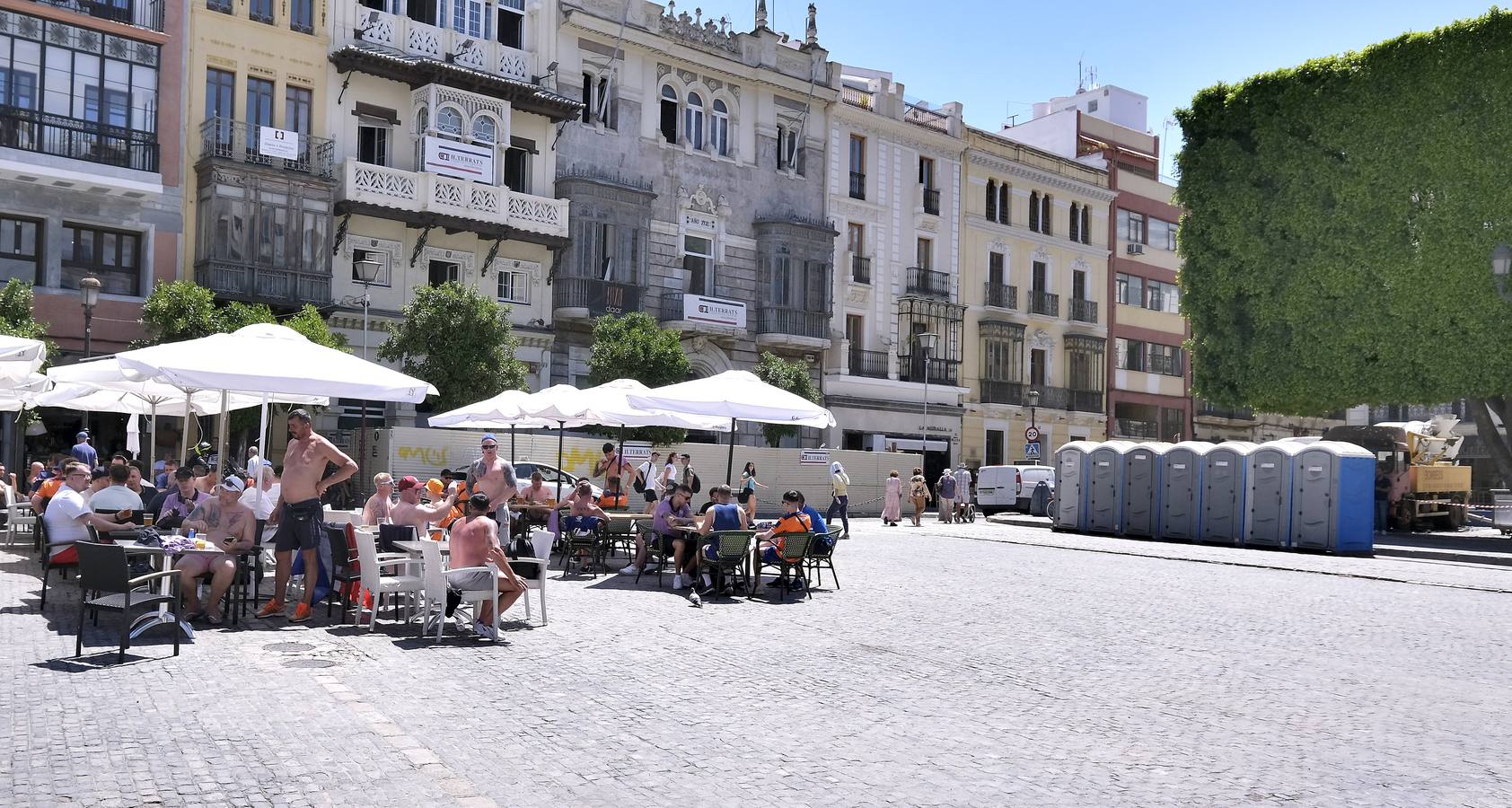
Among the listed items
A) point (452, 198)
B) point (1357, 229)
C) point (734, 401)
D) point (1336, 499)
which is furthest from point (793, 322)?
point (734, 401)

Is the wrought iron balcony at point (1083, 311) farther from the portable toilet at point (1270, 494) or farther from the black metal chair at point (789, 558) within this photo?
the black metal chair at point (789, 558)

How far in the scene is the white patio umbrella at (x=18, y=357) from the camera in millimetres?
14016

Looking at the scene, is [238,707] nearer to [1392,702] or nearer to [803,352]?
[1392,702]

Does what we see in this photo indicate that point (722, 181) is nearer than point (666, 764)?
No

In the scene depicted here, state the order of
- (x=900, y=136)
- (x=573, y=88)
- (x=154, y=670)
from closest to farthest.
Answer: (x=154, y=670) < (x=573, y=88) < (x=900, y=136)

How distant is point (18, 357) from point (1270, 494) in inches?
882

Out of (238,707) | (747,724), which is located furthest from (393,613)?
(747,724)

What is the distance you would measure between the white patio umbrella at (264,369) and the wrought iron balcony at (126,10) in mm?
18444

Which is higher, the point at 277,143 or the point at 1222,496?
the point at 277,143

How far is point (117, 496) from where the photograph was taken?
39.6ft

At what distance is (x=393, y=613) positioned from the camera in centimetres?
1158

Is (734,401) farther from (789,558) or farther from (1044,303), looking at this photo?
(1044,303)

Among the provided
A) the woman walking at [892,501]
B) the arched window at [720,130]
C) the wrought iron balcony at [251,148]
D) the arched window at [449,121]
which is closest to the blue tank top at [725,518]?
the woman walking at [892,501]

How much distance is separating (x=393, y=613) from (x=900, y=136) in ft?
117
